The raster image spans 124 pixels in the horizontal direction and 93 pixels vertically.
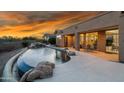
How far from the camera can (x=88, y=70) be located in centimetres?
504

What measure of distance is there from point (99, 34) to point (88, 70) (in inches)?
37.4

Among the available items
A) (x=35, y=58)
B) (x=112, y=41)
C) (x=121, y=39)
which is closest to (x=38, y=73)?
(x=35, y=58)

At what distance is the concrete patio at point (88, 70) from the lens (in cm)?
482

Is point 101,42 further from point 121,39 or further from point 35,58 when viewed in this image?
point 35,58

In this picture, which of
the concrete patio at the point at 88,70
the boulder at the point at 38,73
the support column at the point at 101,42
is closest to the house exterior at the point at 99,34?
the support column at the point at 101,42

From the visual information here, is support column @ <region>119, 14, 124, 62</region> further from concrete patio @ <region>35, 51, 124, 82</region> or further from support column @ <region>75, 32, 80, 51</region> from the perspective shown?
support column @ <region>75, 32, 80, 51</region>

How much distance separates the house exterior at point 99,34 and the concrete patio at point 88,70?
0.27m

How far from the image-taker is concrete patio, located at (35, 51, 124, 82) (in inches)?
190

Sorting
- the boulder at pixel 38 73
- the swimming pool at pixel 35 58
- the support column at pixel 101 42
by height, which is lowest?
the boulder at pixel 38 73

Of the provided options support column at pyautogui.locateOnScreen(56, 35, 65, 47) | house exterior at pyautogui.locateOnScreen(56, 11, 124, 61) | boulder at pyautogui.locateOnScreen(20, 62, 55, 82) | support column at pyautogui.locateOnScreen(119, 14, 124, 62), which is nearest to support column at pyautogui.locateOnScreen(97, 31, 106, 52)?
house exterior at pyautogui.locateOnScreen(56, 11, 124, 61)

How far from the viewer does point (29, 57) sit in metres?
5.11

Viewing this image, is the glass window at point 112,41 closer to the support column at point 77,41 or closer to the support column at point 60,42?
the support column at point 77,41
